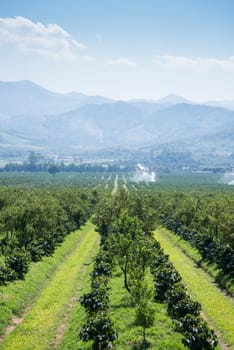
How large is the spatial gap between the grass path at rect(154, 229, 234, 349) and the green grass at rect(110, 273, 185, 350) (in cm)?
464

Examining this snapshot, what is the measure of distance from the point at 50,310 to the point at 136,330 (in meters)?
12.2

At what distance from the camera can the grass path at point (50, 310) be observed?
33.1 metres

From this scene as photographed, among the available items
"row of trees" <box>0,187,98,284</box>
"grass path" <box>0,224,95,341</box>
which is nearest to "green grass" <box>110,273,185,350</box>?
"grass path" <box>0,224,95,341</box>

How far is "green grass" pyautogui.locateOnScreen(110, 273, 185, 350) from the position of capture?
1179 inches

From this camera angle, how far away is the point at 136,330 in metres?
32.6

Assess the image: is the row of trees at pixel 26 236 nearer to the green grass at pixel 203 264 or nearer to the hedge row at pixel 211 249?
the green grass at pixel 203 264

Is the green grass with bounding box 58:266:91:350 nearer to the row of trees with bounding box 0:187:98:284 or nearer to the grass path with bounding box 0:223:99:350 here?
the grass path with bounding box 0:223:99:350

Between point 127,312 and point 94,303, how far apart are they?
3512 mm

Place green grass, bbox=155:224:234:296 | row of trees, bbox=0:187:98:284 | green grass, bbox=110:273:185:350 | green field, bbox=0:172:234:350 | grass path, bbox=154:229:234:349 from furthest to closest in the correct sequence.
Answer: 1. row of trees, bbox=0:187:98:284
2. green grass, bbox=155:224:234:296
3. grass path, bbox=154:229:234:349
4. green field, bbox=0:172:234:350
5. green grass, bbox=110:273:185:350

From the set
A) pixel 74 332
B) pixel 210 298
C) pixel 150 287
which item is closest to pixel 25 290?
pixel 74 332

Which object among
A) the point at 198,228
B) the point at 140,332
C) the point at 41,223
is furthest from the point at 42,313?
the point at 198,228

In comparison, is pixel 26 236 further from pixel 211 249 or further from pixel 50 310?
pixel 211 249

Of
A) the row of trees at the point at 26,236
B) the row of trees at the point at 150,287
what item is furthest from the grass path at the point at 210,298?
the row of trees at the point at 26,236

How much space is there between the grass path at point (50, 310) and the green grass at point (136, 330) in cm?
596
